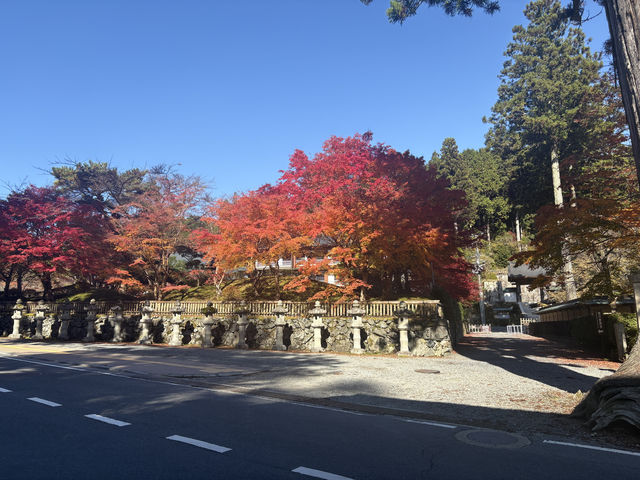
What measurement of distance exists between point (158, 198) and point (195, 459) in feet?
91.4

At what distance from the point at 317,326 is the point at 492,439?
1422cm

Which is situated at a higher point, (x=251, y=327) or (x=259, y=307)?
(x=259, y=307)

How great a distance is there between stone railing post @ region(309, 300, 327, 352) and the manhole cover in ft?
45.0

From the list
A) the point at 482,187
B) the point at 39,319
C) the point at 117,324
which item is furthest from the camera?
the point at 482,187

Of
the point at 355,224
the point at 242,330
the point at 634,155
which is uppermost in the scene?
the point at 355,224

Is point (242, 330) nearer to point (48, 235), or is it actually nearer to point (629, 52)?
point (48, 235)

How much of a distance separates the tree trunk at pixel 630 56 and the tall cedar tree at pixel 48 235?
84.2ft

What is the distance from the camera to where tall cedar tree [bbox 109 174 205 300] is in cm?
2622

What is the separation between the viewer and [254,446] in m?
4.97

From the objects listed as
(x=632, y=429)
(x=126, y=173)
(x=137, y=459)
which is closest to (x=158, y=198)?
(x=126, y=173)

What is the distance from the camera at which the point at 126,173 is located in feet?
147

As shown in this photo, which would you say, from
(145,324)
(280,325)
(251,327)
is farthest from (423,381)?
(145,324)

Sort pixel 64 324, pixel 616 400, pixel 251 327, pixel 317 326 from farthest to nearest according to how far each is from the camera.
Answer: pixel 64 324, pixel 251 327, pixel 317 326, pixel 616 400

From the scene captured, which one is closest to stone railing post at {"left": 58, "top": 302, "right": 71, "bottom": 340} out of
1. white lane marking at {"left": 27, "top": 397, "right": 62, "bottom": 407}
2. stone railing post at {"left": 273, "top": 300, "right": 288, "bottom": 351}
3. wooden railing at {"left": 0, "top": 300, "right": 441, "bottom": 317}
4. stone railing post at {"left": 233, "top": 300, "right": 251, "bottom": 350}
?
wooden railing at {"left": 0, "top": 300, "right": 441, "bottom": 317}
